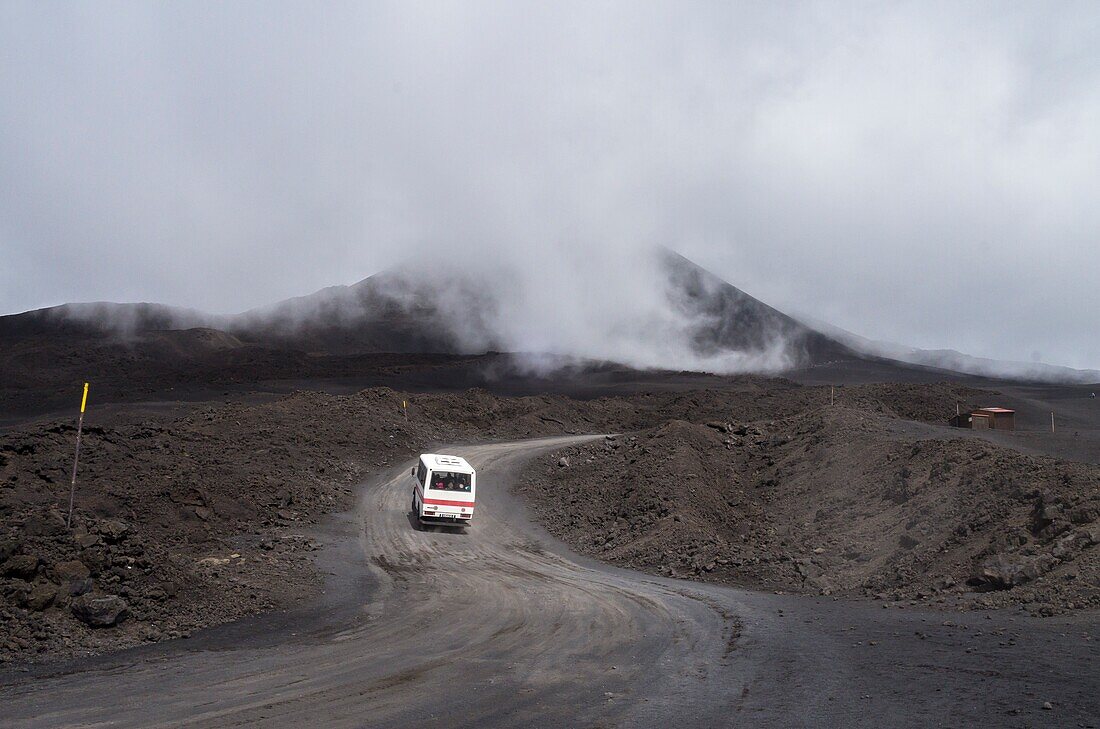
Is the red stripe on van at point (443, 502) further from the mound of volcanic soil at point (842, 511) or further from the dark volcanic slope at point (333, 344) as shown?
the dark volcanic slope at point (333, 344)

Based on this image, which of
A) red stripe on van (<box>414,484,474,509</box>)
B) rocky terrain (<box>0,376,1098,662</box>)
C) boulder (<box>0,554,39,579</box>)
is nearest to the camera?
boulder (<box>0,554,39,579</box>)

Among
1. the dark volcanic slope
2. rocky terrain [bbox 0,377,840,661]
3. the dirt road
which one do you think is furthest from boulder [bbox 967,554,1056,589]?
the dark volcanic slope

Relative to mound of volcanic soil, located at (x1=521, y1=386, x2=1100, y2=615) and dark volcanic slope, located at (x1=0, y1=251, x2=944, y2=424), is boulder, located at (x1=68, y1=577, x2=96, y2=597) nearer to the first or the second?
mound of volcanic soil, located at (x1=521, y1=386, x2=1100, y2=615)

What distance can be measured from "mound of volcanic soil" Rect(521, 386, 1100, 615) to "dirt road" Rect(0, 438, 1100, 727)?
2239mm

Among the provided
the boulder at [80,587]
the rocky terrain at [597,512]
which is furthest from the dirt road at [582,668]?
the boulder at [80,587]

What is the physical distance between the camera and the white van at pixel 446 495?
26.6 meters

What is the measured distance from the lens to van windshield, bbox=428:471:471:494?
87.7ft

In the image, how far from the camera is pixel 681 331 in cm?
11550

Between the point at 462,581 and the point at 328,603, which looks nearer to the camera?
the point at 328,603

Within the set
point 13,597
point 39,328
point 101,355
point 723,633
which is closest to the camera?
point 13,597

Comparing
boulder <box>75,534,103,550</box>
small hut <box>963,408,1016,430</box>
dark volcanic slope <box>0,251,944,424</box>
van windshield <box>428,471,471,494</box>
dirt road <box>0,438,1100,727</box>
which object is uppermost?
dark volcanic slope <box>0,251,944,424</box>

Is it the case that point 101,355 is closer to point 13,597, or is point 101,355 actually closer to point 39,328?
point 39,328

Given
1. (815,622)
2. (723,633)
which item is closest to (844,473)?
(815,622)

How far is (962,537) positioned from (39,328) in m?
124
